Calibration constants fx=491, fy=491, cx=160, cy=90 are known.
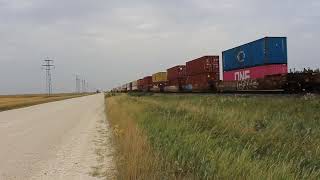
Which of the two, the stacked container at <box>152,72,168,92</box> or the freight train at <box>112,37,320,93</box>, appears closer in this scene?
the freight train at <box>112,37,320,93</box>

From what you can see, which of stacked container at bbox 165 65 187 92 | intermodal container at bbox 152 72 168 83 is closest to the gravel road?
stacked container at bbox 165 65 187 92

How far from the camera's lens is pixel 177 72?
6353cm

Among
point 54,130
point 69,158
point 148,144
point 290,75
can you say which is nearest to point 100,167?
point 148,144

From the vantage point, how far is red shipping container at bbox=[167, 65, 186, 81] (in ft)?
200

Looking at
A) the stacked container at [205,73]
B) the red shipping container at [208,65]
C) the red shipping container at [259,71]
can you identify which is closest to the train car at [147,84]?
the stacked container at [205,73]

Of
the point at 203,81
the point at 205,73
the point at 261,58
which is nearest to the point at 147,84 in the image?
the point at 203,81

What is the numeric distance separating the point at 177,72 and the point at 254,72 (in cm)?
3013

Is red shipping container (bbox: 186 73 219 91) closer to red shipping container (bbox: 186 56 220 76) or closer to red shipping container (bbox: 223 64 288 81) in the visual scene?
red shipping container (bbox: 186 56 220 76)

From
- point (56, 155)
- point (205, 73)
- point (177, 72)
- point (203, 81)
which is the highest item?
point (177, 72)

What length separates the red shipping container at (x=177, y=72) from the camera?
61.0 m

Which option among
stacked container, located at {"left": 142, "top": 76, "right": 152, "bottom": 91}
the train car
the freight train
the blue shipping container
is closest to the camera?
the freight train

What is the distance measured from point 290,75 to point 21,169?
19011 mm

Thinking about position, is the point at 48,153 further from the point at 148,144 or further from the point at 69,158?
the point at 148,144

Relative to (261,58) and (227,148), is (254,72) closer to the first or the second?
(261,58)
